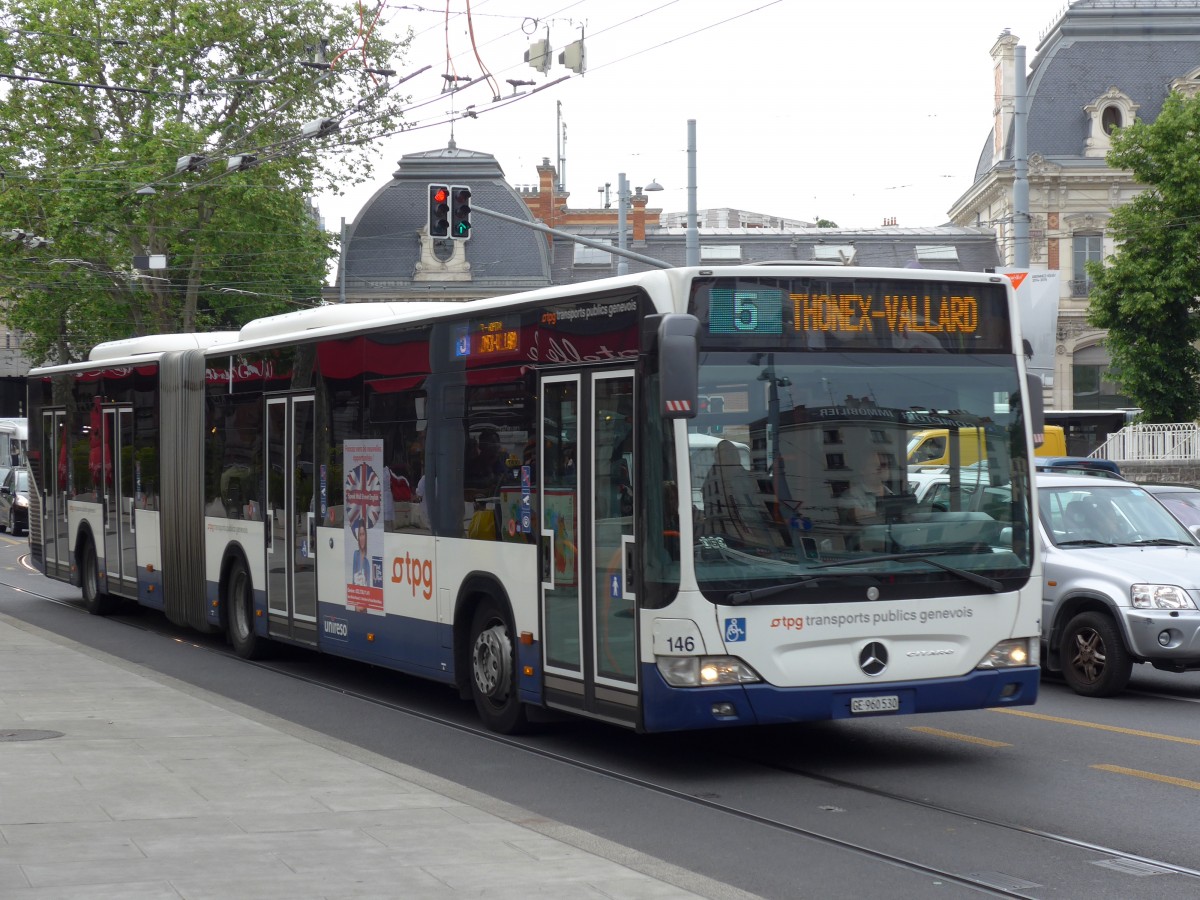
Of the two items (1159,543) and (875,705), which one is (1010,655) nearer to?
(875,705)

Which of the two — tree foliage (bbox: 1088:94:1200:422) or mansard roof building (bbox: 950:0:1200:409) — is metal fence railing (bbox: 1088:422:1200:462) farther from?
mansard roof building (bbox: 950:0:1200:409)

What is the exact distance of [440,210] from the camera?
26.1 meters

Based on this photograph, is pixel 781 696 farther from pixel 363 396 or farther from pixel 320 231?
pixel 320 231

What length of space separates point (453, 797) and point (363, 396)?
5.18 meters

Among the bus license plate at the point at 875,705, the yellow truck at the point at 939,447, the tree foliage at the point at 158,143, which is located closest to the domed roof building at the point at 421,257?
the tree foliage at the point at 158,143

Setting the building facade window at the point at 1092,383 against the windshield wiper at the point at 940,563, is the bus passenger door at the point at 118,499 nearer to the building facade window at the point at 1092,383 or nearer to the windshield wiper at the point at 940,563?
the windshield wiper at the point at 940,563

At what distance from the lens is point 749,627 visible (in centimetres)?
898

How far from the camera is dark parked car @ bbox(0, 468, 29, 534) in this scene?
4062cm

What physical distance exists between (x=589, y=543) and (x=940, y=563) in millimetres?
2015

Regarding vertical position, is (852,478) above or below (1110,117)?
below

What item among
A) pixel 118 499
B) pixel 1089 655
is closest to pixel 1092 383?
pixel 118 499

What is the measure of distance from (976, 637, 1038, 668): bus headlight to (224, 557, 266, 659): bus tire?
7.82 m

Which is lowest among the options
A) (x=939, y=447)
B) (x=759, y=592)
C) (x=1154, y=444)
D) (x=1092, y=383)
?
(x=759, y=592)

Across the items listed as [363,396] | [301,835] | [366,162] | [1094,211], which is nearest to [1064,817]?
[301,835]
